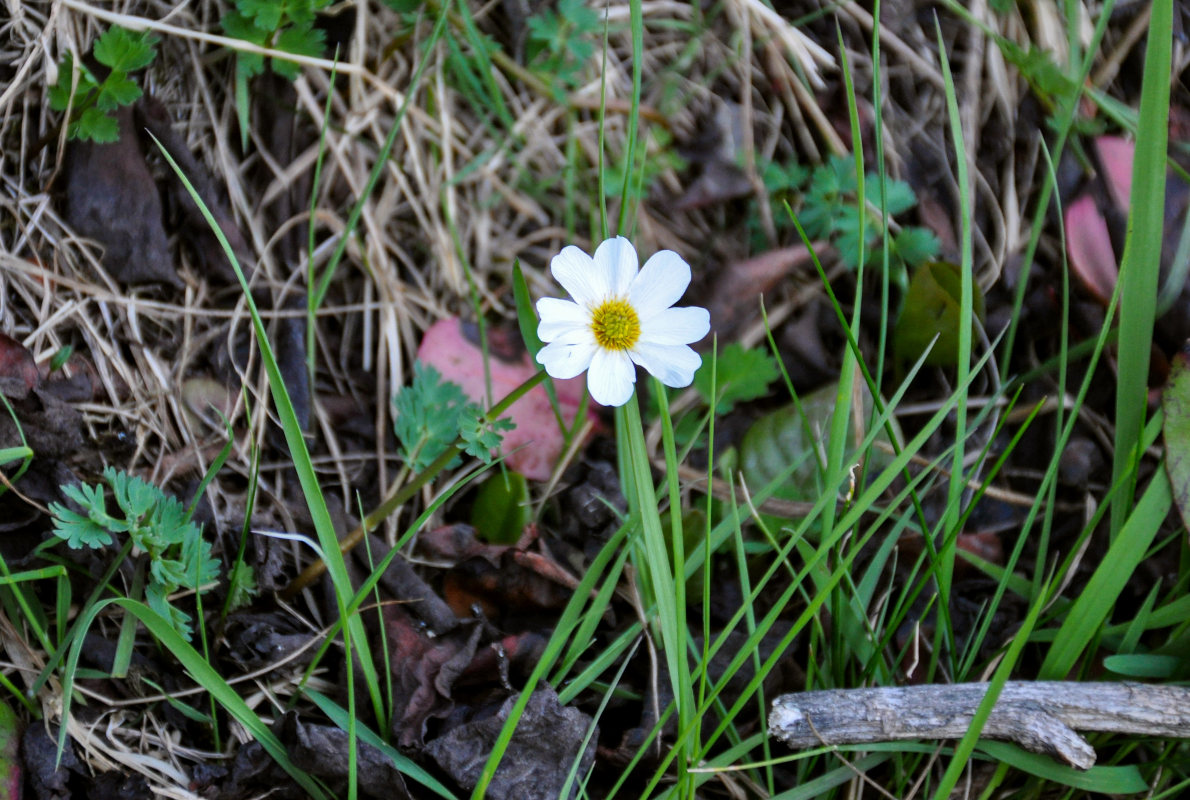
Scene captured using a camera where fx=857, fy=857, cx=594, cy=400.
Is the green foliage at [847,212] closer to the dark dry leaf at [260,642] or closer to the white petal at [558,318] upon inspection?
the white petal at [558,318]

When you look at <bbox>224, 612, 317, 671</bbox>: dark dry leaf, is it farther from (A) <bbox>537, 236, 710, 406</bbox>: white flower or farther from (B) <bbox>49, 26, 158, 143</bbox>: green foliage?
(B) <bbox>49, 26, 158, 143</bbox>: green foliage

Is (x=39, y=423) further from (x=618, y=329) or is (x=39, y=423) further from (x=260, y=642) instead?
(x=618, y=329)

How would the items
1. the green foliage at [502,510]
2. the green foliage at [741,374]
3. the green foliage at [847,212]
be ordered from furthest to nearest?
1. the green foliage at [847,212]
2. the green foliage at [741,374]
3. the green foliage at [502,510]

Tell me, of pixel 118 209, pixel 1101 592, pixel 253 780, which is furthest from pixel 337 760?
pixel 1101 592

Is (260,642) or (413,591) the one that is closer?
(260,642)

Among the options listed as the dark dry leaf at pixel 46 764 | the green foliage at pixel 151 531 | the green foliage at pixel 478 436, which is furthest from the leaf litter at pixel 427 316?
the green foliage at pixel 478 436

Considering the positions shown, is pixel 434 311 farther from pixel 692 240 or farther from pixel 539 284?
pixel 692 240

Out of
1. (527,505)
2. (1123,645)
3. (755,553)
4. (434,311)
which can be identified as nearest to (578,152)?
(434,311)
